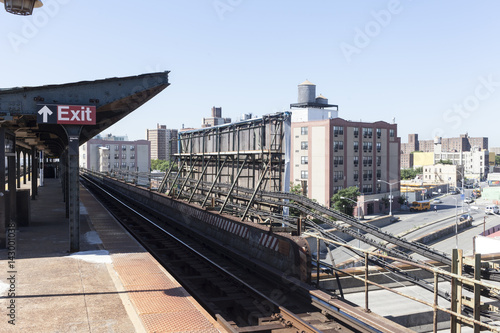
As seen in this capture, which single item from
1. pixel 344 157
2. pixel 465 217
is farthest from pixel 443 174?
pixel 344 157

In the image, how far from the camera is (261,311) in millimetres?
10078

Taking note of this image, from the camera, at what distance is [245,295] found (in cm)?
1127

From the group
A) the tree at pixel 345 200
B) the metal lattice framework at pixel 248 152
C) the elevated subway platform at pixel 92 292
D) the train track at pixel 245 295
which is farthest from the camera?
the tree at pixel 345 200

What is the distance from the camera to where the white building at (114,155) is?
12988cm

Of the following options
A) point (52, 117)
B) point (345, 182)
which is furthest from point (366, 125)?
point (52, 117)

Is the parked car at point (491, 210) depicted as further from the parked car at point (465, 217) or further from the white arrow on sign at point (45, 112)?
the white arrow on sign at point (45, 112)

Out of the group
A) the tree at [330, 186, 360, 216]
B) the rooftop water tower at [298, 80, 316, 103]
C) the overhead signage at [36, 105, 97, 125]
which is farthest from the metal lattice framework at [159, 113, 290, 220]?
the rooftop water tower at [298, 80, 316, 103]

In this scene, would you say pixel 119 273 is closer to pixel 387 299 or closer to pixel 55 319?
pixel 55 319

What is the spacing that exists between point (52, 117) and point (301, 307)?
8971mm

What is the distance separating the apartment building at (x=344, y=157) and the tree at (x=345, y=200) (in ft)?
7.45

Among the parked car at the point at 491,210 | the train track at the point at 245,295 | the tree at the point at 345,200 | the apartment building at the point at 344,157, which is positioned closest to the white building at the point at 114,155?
the apartment building at the point at 344,157

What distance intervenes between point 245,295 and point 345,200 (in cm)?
6630

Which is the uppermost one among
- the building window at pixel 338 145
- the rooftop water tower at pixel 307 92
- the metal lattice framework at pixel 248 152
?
the rooftop water tower at pixel 307 92

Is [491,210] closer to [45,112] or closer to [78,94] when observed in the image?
[78,94]
